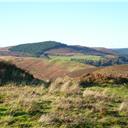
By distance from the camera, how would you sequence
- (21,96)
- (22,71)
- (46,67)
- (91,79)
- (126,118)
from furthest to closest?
(46,67)
(22,71)
(91,79)
(21,96)
(126,118)

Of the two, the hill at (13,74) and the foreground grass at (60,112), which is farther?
the hill at (13,74)

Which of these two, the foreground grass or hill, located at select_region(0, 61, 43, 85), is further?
hill, located at select_region(0, 61, 43, 85)

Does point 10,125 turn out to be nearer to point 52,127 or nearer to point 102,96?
point 52,127

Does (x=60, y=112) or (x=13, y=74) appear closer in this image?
(x=60, y=112)

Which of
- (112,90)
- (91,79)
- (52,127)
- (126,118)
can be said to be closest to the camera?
(52,127)

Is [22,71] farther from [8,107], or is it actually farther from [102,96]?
[8,107]

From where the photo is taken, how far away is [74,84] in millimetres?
27078

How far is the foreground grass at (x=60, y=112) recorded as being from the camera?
46.2 ft

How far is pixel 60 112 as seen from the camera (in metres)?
15.5

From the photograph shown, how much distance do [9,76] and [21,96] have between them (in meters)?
13.2

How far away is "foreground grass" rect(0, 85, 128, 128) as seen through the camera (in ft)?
46.2

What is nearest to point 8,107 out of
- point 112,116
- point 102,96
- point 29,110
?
point 29,110

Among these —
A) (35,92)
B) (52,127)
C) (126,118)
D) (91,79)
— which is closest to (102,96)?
(35,92)

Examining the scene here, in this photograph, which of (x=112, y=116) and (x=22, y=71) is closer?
(x=112, y=116)
